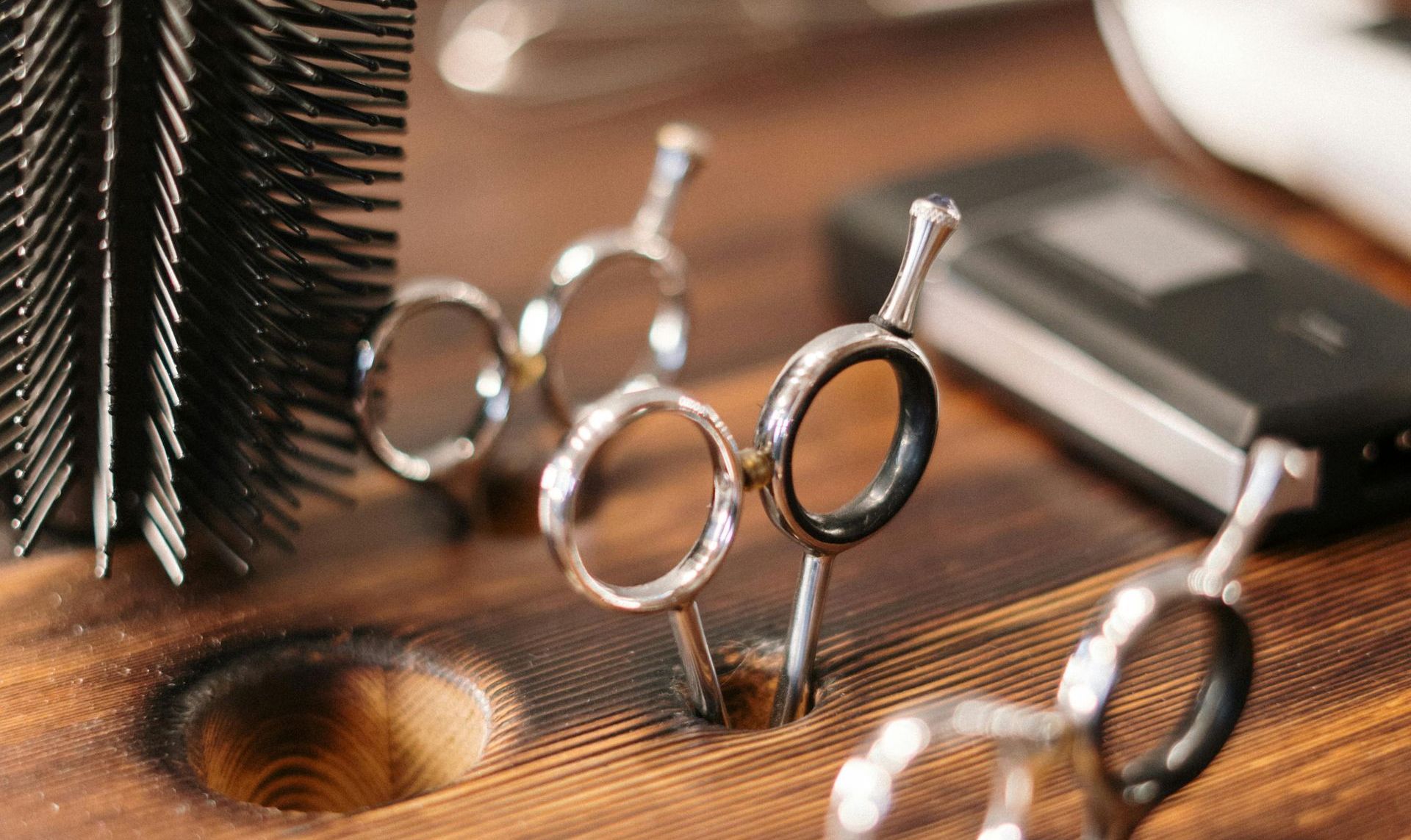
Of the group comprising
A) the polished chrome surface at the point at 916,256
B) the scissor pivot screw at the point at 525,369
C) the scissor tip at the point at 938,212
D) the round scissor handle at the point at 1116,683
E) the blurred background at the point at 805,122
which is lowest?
the blurred background at the point at 805,122

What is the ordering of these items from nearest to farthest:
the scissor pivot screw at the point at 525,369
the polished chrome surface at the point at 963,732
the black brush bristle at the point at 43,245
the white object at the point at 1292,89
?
the polished chrome surface at the point at 963,732 < the black brush bristle at the point at 43,245 < the scissor pivot screw at the point at 525,369 < the white object at the point at 1292,89

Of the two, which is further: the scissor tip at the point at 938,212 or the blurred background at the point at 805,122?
the blurred background at the point at 805,122

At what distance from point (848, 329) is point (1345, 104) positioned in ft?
1.15

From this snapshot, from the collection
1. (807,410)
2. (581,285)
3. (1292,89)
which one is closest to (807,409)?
(807,410)

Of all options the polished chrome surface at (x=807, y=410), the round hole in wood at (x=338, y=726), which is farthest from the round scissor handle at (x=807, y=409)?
the round hole in wood at (x=338, y=726)

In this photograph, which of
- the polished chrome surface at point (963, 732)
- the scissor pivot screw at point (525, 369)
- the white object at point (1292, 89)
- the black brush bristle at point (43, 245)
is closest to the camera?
the polished chrome surface at point (963, 732)

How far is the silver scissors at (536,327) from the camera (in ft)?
1.39

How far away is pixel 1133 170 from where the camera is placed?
1.92 ft

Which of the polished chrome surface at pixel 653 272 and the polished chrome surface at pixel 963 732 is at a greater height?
the polished chrome surface at pixel 963 732

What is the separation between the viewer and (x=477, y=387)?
0.48 meters

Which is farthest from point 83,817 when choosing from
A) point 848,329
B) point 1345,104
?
point 1345,104

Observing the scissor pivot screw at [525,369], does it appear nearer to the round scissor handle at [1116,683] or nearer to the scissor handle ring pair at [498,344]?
the scissor handle ring pair at [498,344]

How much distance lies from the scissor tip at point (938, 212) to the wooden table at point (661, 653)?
0.12m

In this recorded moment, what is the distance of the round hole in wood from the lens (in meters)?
0.38
